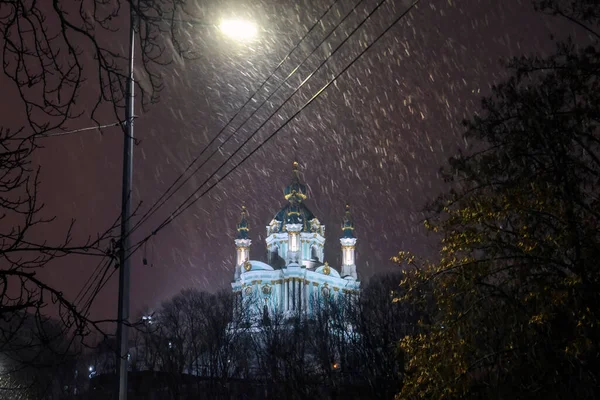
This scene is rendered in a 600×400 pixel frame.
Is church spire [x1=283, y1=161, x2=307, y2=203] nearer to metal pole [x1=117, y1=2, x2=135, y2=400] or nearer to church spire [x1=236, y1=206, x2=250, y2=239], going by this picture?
church spire [x1=236, y1=206, x2=250, y2=239]

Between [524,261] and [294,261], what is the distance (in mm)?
88813

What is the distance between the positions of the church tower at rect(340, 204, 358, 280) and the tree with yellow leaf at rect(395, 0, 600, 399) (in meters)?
92.2

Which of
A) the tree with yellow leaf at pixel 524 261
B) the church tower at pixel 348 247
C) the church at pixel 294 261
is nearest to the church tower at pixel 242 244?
the church at pixel 294 261

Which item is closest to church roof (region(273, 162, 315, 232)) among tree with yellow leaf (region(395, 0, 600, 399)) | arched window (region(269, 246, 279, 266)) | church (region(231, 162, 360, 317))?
church (region(231, 162, 360, 317))

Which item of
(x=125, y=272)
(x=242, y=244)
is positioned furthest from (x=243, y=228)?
(x=125, y=272)

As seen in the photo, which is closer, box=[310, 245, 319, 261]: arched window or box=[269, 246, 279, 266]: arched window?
box=[269, 246, 279, 266]: arched window

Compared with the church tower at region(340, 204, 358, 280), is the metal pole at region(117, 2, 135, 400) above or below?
below

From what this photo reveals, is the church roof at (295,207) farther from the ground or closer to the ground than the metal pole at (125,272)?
farther from the ground

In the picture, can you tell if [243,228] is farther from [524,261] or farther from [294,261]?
[524,261]

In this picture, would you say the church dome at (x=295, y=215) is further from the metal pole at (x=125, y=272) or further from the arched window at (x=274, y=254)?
the metal pole at (x=125, y=272)

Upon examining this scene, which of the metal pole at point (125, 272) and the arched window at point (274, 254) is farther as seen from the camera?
the arched window at point (274, 254)

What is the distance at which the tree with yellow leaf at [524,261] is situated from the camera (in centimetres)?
1212

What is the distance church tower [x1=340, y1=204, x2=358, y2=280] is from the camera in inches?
4232

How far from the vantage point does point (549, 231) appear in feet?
42.1
